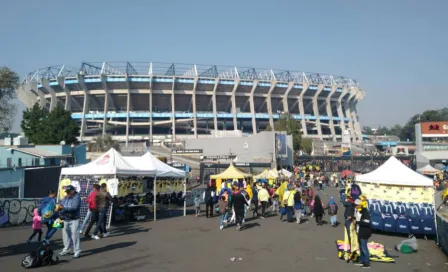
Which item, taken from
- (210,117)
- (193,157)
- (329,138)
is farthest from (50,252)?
(329,138)

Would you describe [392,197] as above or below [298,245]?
above

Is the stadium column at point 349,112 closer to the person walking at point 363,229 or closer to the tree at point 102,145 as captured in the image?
the tree at point 102,145

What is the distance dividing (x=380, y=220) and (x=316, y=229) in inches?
80.9

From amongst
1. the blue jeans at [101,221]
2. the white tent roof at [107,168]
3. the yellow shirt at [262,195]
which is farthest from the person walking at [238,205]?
the blue jeans at [101,221]

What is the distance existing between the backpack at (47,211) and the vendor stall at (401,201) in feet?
29.9

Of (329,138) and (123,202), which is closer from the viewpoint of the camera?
(123,202)

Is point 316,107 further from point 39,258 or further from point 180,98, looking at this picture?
point 39,258

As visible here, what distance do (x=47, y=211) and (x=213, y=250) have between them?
3875 millimetres

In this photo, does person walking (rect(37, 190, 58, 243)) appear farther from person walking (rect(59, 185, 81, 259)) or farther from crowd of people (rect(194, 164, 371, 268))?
crowd of people (rect(194, 164, 371, 268))

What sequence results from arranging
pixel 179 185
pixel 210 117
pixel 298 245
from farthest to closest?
pixel 210 117 < pixel 179 185 < pixel 298 245

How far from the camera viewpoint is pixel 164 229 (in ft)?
40.9

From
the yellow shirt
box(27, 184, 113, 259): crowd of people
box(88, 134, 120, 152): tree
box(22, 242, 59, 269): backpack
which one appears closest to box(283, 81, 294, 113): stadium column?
box(88, 134, 120, 152): tree

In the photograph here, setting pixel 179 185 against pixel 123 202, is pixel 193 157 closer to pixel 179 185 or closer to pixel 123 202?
pixel 179 185

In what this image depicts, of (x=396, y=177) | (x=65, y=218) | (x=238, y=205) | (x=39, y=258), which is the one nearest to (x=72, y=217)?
(x=65, y=218)
